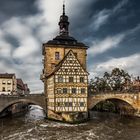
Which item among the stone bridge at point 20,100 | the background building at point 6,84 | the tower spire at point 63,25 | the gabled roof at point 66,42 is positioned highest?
the tower spire at point 63,25

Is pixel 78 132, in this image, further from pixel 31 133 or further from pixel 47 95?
pixel 47 95

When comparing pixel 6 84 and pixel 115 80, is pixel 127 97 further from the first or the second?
pixel 6 84

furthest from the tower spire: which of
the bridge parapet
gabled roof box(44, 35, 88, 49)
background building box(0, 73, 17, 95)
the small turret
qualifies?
background building box(0, 73, 17, 95)

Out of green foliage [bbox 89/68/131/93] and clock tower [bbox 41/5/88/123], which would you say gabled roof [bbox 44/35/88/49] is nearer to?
clock tower [bbox 41/5/88/123]

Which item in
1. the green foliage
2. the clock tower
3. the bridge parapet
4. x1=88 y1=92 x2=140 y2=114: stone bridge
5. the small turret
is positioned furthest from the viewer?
the green foliage

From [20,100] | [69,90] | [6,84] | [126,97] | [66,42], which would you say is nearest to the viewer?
[69,90]

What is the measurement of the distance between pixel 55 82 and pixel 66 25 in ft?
44.8

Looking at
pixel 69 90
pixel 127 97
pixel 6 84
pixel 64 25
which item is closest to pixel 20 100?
pixel 69 90

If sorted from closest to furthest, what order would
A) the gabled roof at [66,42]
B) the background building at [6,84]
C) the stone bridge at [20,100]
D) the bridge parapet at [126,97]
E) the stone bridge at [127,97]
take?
the stone bridge at [20,100] < the gabled roof at [66,42] < the bridge parapet at [126,97] < the stone bridge at [127,97] < the background building at [6,84]

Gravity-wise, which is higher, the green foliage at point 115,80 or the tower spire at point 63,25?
the tower spire at point 63,25

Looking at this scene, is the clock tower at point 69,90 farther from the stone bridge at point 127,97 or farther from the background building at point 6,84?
the background building at point 6,84

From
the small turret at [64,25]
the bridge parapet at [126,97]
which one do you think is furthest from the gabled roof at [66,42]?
the bridge parapet at [126,97]

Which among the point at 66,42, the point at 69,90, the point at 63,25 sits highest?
the point at 63,25

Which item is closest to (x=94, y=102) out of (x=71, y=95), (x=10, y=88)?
(x=71, y=95)
